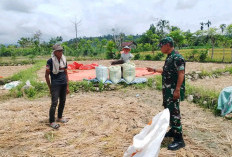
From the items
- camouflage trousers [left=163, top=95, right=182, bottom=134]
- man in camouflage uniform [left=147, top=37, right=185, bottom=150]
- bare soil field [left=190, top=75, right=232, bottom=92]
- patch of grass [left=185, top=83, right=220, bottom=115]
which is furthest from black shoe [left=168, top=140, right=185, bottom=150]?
bare soil field [left=190, top=75, right=232, bottom=92]

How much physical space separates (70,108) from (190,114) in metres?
2.55

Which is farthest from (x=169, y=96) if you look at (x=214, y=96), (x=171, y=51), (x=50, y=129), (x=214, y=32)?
(x=214, y=32)

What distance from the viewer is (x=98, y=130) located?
3.05 meters

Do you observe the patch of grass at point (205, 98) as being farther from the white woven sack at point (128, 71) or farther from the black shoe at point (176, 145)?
the white woven sack at point (128, 71)

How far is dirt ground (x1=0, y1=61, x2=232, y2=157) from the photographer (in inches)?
97.6

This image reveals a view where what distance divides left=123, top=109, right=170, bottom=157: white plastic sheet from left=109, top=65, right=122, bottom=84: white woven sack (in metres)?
3.92

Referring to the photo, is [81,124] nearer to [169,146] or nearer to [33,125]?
[33,125]

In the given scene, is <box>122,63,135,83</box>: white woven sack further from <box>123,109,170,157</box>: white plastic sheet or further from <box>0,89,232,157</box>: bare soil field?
<box>123,109,170,157</box>: white plastic sheet

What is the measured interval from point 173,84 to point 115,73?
11.5 ft

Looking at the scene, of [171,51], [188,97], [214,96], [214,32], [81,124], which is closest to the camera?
[171,51]

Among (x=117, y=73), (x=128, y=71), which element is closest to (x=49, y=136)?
(x=117, y=73)

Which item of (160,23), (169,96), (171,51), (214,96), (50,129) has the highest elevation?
(160,23)

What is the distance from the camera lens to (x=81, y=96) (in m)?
5.15

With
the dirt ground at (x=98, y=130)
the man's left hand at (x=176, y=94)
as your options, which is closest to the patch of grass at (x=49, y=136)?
the dirt ground at (x=98, y=130)
